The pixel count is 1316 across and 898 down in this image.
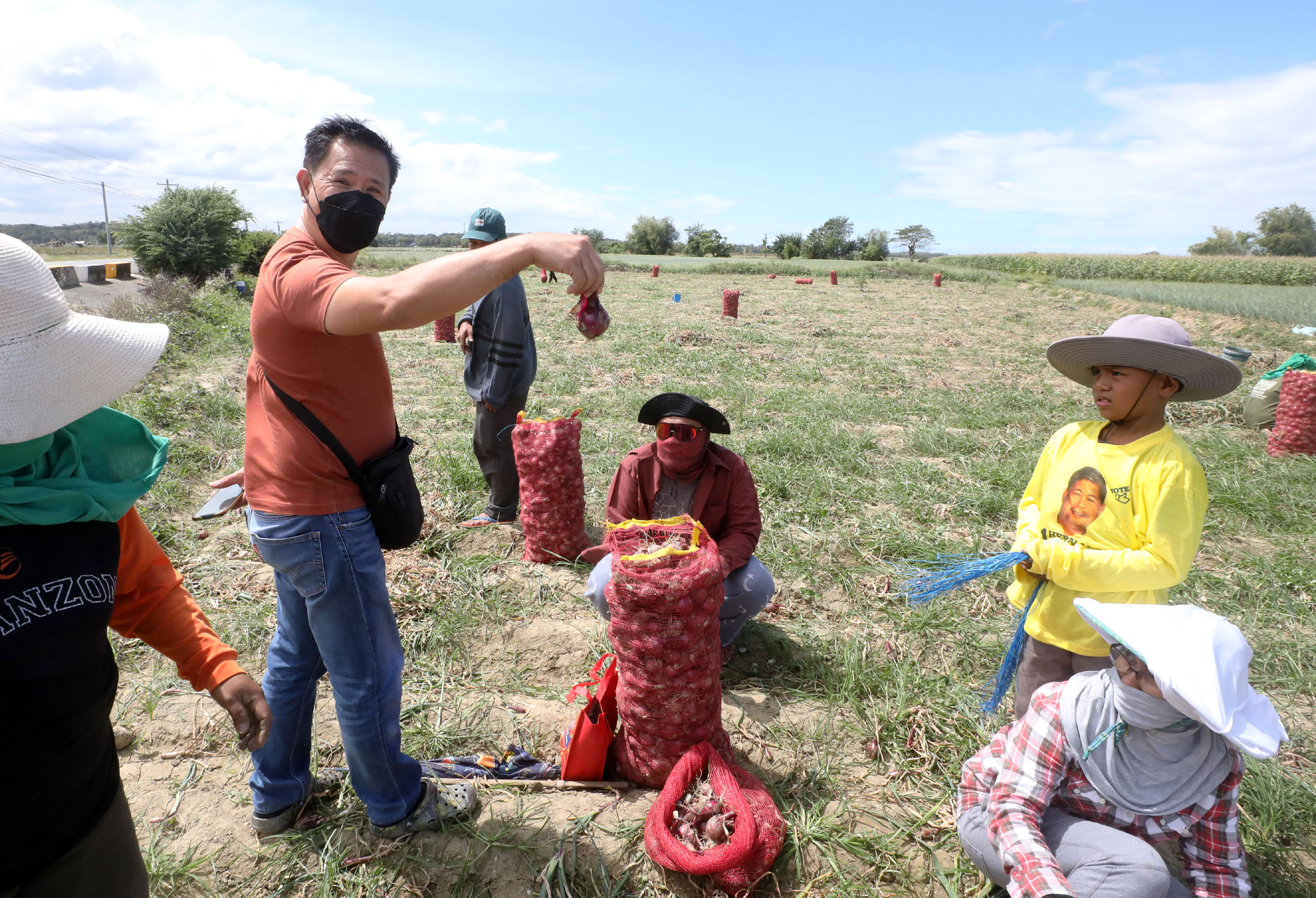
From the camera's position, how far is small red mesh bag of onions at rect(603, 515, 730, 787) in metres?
2.24

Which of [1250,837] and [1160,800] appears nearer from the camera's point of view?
[1160,800]

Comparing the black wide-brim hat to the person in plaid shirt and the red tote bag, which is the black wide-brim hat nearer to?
the red tote bag

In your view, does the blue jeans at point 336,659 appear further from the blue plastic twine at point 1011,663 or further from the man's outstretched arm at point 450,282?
the blue plastic twine at point 1011,663

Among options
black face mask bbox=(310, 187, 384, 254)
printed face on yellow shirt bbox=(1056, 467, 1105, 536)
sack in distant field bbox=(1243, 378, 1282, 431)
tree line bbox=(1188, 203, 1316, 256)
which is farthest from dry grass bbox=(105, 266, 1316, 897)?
tree line bbox=(1188, 203, 1316, 256)

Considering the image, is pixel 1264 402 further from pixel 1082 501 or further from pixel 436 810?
pixel 436 810

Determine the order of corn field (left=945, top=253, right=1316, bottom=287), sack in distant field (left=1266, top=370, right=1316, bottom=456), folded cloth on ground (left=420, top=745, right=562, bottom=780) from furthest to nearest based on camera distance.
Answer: corn field (left=945, top=253, right=1316, bottom=287) < sack in distant field (left=1266, top=370, right=1316, bottom=456) < folded cloth on ground (left=420, top=745, right=562, bottom=780)

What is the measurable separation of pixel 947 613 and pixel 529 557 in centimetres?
238

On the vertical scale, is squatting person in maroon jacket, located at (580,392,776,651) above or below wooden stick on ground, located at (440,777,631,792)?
above

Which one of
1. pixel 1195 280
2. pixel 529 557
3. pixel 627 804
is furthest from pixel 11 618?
pixel 1195 280

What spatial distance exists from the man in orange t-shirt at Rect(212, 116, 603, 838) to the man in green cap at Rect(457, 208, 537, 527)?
228cm

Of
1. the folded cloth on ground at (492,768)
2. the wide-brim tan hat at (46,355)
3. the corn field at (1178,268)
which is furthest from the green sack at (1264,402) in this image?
the corn field at (1178,268)

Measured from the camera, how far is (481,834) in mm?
2270

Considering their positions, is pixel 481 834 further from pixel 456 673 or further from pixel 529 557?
pixel 529 557

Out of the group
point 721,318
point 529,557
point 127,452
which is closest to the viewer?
point 127,452
